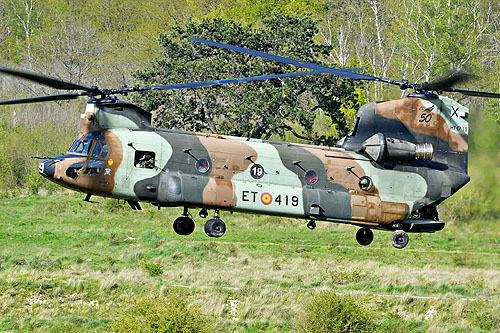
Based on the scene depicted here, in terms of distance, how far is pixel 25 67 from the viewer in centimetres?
7831

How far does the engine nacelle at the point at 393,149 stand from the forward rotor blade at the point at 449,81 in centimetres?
175

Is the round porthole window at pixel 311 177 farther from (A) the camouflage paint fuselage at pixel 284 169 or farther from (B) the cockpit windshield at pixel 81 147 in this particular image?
(B) the cockpit windshield at pixel 81 147

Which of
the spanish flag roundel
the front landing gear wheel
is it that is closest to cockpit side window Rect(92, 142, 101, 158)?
the spanish flag roundel

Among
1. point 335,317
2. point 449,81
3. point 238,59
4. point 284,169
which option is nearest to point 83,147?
point 284,169

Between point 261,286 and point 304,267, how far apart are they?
3.69 m

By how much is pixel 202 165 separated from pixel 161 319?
13.4 metres

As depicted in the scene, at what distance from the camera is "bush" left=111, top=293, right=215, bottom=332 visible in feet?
107

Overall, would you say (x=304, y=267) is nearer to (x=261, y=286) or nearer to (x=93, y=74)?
(x=261, y=286)

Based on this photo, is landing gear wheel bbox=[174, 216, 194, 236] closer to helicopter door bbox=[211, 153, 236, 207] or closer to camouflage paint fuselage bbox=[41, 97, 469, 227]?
camouflage paint fuselage bbox=[41, 97, 469, 227]

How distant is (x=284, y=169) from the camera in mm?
22422

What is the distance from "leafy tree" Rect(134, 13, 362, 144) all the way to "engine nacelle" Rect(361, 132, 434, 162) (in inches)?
838

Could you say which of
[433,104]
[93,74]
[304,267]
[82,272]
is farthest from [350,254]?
[93,74]

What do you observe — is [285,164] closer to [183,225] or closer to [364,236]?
[183,225]

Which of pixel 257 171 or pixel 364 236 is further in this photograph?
pixel 364 236
